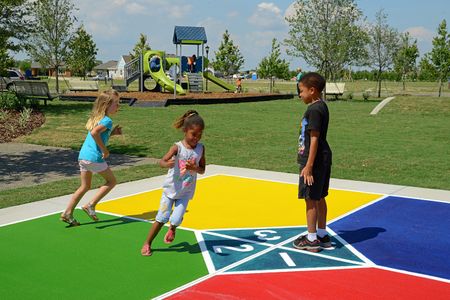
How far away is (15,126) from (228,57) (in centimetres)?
4354

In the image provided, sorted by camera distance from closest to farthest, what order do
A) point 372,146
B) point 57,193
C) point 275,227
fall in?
1. point 275,227
2. point 57,193
3. point 372,146

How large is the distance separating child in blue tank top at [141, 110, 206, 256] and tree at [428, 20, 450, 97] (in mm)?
36139

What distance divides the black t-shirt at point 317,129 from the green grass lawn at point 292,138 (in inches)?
167

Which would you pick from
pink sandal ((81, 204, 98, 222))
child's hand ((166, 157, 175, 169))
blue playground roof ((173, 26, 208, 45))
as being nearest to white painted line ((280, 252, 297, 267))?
child's hand ((166, 157, 175, 169))

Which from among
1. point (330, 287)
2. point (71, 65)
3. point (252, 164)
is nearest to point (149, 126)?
point (252, 164)

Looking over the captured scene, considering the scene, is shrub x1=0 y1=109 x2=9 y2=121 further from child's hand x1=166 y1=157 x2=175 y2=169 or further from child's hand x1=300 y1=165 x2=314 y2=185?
child's hand x1=300 y1=165 x2=314 y2=185

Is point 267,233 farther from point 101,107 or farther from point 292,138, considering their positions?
point 292,138

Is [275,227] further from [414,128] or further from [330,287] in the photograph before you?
[414,128]

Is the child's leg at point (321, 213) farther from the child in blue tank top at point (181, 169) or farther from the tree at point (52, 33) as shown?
the tree at point (52, 33)

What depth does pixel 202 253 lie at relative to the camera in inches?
202

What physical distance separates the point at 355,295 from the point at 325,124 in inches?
68.1

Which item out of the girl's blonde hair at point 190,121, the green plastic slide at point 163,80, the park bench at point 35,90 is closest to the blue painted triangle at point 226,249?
the girl's blonde hair at point 190,121

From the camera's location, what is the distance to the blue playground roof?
3288cm

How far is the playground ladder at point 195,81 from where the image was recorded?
33713 mm
